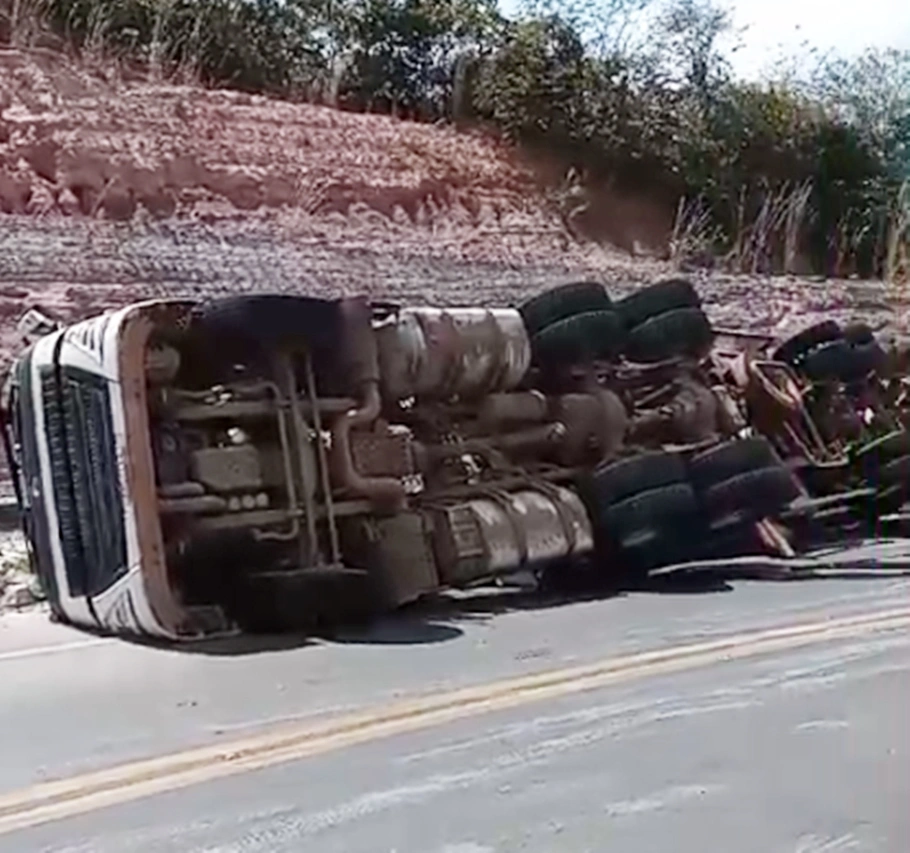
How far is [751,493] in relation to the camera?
12477 mm

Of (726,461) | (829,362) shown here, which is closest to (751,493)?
Answer: (726,461)

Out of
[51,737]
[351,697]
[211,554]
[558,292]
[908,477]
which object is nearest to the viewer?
[51,737]

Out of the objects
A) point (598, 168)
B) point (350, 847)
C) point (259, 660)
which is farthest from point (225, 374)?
point (598, 168)

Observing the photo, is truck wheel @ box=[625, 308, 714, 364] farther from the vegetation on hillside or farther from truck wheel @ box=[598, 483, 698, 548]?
the vegetation on hillside

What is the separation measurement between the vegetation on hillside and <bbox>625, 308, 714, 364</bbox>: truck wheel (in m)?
10.5

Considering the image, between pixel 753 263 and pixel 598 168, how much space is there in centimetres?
244

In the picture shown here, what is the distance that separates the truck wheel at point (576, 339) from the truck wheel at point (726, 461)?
905 millimetres

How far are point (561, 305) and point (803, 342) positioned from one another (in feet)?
10.9

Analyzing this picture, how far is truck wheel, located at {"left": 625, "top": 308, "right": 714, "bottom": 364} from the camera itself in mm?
12852

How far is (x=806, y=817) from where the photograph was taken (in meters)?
5.83

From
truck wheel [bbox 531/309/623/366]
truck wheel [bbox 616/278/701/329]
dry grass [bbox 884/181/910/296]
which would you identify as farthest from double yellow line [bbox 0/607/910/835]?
dry grass [bbox 884/181/910/296]

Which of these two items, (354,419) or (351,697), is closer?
(351,697)

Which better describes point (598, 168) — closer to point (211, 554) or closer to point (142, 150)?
point (142, 150)

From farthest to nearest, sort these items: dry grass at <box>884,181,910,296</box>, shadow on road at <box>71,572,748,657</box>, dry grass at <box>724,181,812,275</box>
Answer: dry grass at <box>884,181,910,296</box> → dry grass at <box>724,181,812,275</box> → shadow on road at <box>71,572,748,657</box>
